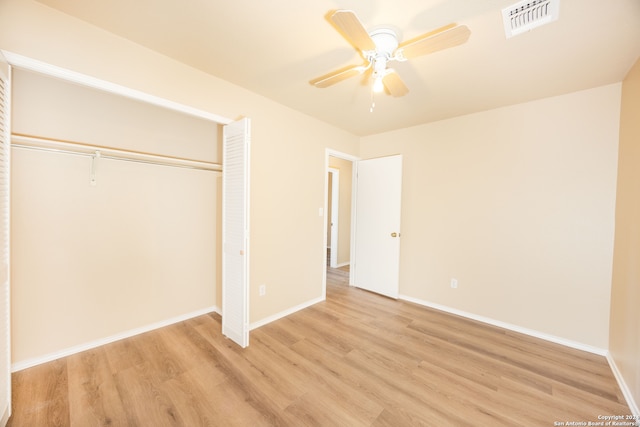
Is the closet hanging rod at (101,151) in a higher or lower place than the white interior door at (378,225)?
higher

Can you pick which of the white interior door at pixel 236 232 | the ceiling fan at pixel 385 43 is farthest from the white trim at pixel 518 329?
the ceiling fan at pixel 385 43

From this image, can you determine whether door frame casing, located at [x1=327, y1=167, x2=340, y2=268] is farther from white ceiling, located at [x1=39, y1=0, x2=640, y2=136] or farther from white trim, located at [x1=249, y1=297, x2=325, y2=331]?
white ceiling, located at [x1=39, y1=0, x2=640, y2=136]

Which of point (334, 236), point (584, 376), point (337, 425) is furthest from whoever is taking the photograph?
point (334, 236)

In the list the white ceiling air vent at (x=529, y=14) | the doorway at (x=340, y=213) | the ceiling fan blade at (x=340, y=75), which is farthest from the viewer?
the doorway at (x=340, y=213)

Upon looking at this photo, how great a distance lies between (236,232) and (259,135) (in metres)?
1.11

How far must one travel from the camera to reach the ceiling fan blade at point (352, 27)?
3.73ft

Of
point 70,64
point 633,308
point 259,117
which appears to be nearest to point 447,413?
point 633,308

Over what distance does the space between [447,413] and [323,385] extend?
2.78ft

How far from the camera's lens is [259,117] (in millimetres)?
2693

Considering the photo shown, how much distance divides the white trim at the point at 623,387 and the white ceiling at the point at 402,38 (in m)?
2.43

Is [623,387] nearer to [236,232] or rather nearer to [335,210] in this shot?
[236,232]

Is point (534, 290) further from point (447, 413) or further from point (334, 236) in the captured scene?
point (334, 236)

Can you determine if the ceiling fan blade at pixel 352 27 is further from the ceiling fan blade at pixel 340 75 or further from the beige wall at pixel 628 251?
the beige wall at pixel 628 251

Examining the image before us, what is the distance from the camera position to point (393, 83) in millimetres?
1780
